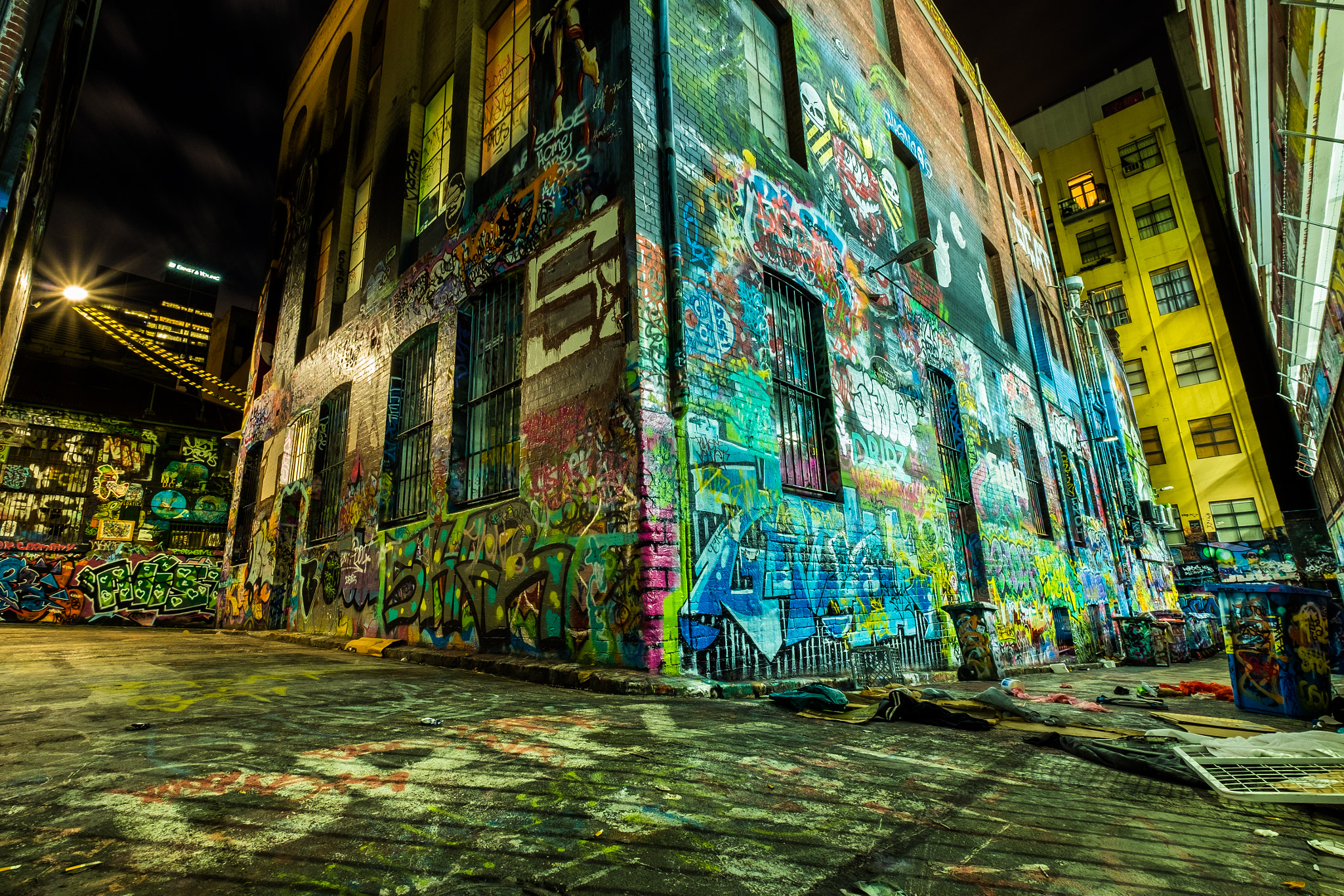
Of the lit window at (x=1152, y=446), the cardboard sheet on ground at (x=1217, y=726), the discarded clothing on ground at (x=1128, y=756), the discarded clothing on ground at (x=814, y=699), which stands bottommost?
the cardboard sheet on ground at (x=1217, y=726)

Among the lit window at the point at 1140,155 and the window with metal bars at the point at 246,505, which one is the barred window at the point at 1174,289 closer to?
the lit window at the point at 1140,155

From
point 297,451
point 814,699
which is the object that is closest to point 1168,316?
point 814,699

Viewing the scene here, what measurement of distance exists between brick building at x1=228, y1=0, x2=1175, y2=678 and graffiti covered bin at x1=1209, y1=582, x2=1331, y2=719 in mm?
2883

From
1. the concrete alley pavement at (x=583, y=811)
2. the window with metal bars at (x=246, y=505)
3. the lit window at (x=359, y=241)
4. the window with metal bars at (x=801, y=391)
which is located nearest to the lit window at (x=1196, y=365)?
the window with metal bars at (x=801, y=391)

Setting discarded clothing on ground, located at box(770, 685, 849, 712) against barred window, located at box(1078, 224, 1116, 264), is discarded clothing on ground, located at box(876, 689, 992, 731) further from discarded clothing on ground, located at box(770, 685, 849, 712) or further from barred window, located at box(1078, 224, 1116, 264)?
barred window, located at box(1078, 224, 1116, 264)

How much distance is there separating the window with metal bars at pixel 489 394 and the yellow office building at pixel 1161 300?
31022mm

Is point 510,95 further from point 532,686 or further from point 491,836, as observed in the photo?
point 491,836

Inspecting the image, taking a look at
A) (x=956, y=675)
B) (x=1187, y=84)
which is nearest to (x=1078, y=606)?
(x=956, y=675)

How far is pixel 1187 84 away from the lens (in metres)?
29.9

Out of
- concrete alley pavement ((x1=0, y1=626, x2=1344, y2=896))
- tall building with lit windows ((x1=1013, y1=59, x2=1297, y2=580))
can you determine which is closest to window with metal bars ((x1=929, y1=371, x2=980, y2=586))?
concrete alley pavement ((x1=0, y1=626, x2=1344, y2=896))

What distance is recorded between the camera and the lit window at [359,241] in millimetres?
12016

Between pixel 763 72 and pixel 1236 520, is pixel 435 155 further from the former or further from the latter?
pixel 1236 520

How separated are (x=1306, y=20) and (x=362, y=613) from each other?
12.9 m

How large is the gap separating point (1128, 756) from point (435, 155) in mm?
12093
